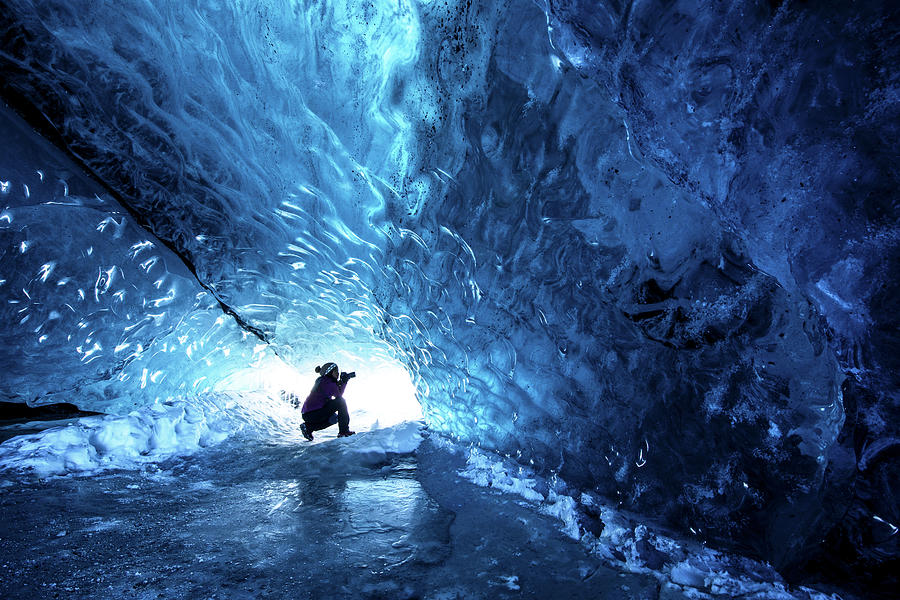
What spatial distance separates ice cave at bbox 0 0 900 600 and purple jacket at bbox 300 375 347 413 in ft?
1.94

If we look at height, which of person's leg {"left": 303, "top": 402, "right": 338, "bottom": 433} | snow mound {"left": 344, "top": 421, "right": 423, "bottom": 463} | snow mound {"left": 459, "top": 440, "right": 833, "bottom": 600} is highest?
person's leg {"left": 303, "top": 402, "right": 338, "bottom": 433}

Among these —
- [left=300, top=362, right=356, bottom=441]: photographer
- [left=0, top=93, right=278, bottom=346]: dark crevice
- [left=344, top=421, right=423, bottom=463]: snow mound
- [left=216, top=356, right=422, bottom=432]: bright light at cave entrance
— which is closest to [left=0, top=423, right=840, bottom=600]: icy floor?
[left=344, top=421, right=423, bottom=463]: snow mound

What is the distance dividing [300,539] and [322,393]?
2.76 meters

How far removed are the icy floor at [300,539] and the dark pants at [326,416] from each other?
1305 millimetres

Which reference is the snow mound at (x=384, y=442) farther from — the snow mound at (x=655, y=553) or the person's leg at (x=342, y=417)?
the snow mound at (x=655, y=553)

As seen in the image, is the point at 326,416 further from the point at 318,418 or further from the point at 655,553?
the point at 655,553

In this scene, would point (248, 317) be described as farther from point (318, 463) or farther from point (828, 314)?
point (828, 314)

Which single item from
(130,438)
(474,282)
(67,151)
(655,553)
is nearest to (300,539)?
(655,553)

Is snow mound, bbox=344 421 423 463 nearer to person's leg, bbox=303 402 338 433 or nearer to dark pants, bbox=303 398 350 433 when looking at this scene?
dark pants, bbox=303 398 350 433

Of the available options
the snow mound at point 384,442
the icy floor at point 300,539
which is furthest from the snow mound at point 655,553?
the snow mound at point 384,442

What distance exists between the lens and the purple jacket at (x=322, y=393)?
16.2 feet

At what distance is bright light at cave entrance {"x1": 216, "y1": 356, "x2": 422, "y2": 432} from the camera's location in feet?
20.2

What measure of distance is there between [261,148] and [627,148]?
2.94 m

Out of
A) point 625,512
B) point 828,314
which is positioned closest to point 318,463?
point 625,512
